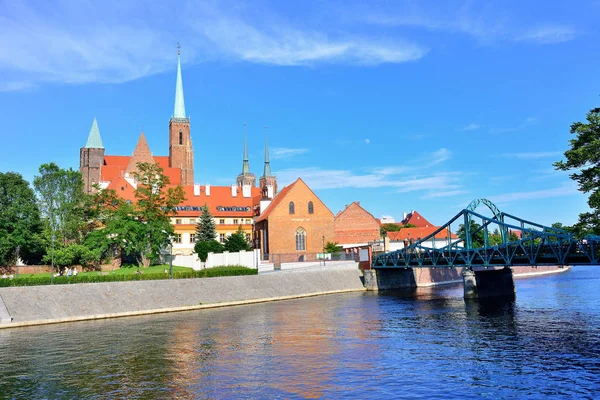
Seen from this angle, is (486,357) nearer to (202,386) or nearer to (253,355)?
(253,355)

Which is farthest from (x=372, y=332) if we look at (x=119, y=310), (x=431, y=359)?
(x=119, y=310)

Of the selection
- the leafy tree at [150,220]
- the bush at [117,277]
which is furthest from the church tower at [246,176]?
the bush at [117,277]

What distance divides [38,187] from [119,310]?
101 ft

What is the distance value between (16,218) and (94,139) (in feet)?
164

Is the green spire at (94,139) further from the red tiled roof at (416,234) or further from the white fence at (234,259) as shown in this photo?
the red tiled roof at (416,234)

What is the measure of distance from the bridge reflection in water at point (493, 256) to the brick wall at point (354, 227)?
19.4m

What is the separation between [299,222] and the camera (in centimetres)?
8212

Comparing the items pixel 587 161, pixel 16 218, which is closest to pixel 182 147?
pixel 16 218

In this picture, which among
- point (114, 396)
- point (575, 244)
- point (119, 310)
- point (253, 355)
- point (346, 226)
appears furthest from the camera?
point (346, 226)

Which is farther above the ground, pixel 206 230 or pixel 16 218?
pixel 16 218

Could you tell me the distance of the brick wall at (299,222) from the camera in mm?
80312

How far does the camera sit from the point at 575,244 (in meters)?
42.7

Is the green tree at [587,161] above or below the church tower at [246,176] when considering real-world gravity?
below

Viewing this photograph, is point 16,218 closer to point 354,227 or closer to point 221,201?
point 221,201
